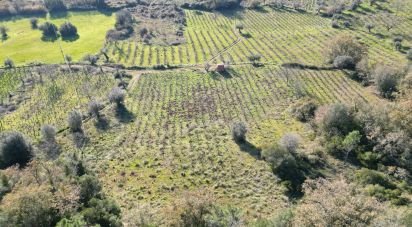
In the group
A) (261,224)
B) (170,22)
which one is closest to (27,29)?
(170,22)

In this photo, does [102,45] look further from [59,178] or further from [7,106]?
[59,178]

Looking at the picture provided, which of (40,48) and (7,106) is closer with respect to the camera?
(7,106)

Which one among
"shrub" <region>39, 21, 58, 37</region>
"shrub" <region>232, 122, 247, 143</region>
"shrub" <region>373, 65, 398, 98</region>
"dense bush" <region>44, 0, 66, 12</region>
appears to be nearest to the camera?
"shrub" <region>232, 122, 247, 143</region>

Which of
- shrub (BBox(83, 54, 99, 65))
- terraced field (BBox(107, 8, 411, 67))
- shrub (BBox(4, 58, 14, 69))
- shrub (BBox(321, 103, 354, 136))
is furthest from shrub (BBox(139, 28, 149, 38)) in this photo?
shrub (BBox(321, 103, 354, 136))

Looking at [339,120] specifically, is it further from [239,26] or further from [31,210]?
[239,26]

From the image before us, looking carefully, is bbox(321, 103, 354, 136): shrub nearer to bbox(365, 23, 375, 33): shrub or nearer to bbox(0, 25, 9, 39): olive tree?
bbox(365, 23, 375, 33): shrub
